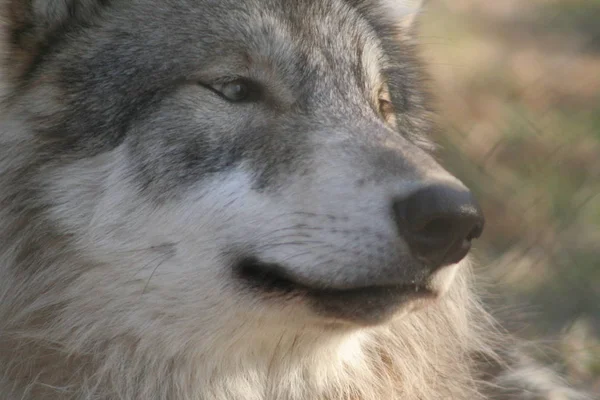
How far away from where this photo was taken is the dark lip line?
2.56m

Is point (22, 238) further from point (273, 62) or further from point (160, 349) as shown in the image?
point (273, 62)

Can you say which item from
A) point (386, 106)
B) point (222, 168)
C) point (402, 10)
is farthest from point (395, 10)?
point (222, 168)

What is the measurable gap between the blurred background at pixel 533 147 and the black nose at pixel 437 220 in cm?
163

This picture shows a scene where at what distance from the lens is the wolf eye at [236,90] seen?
110 inches

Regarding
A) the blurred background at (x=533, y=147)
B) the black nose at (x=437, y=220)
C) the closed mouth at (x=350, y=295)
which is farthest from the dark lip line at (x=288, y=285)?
the blurred background at (x=533, y=147)

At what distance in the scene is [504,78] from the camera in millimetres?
5949

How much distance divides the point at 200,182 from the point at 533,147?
318cm

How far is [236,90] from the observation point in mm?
2809

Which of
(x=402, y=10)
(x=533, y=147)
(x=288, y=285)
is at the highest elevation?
(x=402, y=10)

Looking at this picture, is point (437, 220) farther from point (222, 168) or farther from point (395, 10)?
point (395, 10)

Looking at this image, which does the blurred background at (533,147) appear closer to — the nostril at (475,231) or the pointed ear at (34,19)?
the nostril at (475,231)

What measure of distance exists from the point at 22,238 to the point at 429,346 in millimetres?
1347

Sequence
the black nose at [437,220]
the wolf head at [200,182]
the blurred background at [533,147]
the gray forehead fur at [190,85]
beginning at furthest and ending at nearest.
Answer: the blurred background at [533,147], the gray forehead fur at [190,85], the wolf head at [200,182], the black nose at [437,220]

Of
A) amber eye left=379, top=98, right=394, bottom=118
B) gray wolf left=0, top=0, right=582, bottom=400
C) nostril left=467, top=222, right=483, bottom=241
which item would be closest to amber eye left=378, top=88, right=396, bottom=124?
amber eye left=379, top=98, right=394, bottom=118
